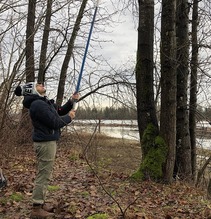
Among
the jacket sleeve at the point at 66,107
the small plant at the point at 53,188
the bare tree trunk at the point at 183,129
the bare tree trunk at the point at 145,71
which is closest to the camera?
the jacket sleeve at the point at 66,107

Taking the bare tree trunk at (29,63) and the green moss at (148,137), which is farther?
the bare tree trunk at (29,63)

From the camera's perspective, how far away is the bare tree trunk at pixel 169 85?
7516mm

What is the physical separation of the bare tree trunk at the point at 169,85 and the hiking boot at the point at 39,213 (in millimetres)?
3156

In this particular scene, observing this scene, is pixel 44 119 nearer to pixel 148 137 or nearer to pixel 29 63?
pixel 148 137

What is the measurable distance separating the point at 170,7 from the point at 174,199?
3.92m

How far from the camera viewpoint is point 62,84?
48.4 ft

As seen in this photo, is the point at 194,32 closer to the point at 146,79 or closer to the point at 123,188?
the point at 146,79

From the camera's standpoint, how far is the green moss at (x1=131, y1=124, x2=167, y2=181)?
7.58m

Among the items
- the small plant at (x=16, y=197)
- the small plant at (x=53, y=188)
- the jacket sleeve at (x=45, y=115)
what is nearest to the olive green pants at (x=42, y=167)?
the jacket sleeve at (x=45, y=115)

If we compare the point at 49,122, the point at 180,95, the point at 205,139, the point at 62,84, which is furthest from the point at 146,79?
the point at 62,84

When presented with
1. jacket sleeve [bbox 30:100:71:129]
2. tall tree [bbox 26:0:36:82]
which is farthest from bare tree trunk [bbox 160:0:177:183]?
tall tree [bbox 26:0:36:82]

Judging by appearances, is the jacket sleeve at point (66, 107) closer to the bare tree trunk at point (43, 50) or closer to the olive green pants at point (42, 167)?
the olive green pants at point (42, 167)

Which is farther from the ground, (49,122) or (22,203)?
(49,122)

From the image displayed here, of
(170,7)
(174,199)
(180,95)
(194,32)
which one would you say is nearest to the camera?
(174,199)
